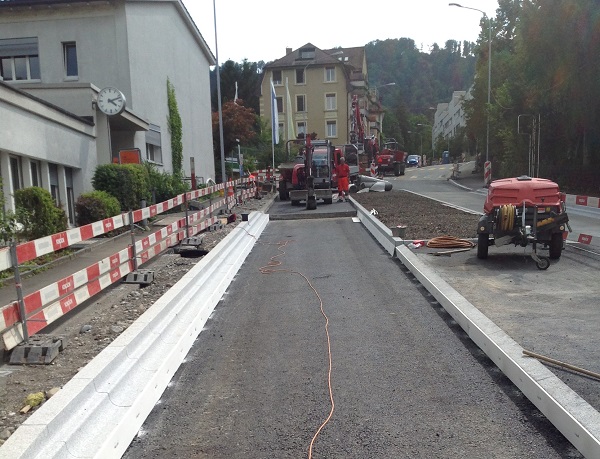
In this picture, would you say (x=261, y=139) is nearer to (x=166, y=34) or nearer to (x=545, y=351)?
(x=166, y=34)

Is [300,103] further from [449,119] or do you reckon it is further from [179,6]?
[449,119]

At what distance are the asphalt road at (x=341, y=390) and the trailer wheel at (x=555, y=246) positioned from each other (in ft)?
10.9

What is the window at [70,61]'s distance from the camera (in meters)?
25.2

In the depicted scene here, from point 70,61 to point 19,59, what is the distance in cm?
225

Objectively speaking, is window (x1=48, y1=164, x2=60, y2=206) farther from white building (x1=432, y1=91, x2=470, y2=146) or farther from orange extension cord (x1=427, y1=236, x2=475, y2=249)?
white building (x1=432, y1=91, x2=470, y2=146)

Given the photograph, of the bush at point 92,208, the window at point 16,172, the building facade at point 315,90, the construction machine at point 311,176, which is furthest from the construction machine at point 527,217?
the building facade at point 315,90

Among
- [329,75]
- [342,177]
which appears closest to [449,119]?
[329,75]

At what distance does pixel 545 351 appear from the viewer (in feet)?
17.1

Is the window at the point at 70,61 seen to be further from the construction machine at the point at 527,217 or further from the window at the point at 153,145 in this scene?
the construction machine at the point at 527,217

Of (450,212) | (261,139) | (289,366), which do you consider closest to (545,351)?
(289,366)

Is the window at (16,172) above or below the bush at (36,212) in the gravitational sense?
above

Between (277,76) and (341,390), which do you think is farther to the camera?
(277,76)

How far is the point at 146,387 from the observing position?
4.41m

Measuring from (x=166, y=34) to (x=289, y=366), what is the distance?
2723 cm
